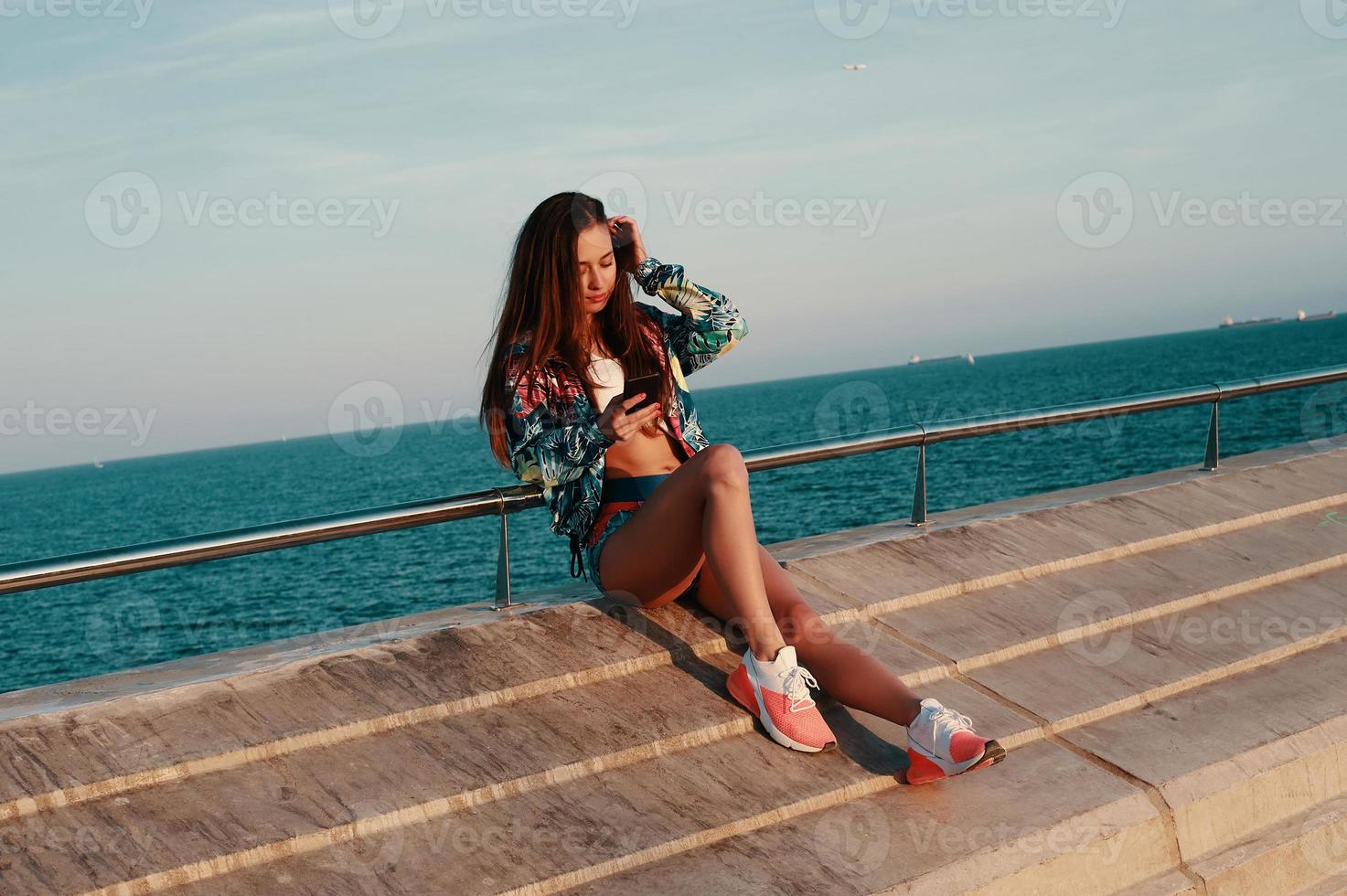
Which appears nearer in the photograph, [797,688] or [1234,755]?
[797,688]

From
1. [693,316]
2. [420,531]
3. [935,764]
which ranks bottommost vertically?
[420,531]

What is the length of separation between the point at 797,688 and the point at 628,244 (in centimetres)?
160

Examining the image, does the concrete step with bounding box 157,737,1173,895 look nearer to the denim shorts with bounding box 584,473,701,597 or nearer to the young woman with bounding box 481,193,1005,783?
the young woman with bounding box 481,193,1005,783

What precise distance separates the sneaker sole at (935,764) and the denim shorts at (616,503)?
0.94 m

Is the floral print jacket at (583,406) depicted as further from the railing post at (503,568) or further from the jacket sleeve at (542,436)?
the railing post at (503,568)

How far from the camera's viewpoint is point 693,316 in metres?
3.98

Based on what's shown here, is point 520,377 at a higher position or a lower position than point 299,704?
higher

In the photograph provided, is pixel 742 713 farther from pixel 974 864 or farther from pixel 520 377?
pixel 520 377

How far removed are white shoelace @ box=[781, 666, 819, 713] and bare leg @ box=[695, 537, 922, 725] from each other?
0.11 metres

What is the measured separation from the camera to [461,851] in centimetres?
275

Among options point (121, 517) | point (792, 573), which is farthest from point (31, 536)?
point (792, 573)

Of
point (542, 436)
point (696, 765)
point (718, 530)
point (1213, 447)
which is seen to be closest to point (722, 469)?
point (718, 530)

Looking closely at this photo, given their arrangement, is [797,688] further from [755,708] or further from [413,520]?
[413,520]

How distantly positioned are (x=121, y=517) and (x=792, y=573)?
245 ft
